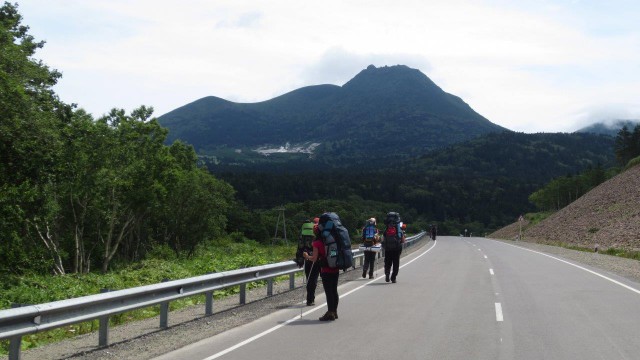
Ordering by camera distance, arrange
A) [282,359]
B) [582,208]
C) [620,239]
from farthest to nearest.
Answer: [582,208] < [620,239] < [282,359]

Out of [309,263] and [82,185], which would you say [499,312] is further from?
[82,185]

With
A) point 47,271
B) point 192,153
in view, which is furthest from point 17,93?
point 192,153

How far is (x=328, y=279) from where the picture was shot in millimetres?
11570

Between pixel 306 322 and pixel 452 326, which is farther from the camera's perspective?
pixel 306 322

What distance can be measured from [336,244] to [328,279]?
2.10 feet

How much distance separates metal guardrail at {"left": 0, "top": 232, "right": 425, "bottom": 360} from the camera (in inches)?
294

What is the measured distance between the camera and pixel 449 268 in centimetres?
2428

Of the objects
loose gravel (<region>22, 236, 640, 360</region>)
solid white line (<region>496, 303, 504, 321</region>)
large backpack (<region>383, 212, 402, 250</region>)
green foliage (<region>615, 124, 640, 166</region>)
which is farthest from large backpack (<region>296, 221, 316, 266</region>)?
green foliage (<region>615, 124, 640, 166</region>)

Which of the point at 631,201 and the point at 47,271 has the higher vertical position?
the point at 631,201

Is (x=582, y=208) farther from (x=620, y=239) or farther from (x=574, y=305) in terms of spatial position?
(x=574, y=305)

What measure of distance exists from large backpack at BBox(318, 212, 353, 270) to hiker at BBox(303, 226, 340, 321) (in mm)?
158

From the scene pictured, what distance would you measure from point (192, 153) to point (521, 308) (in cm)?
5403

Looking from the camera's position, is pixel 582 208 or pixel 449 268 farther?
pixel 582 208

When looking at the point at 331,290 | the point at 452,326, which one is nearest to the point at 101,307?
the point at 331,290
